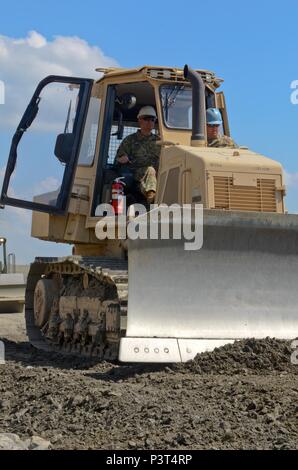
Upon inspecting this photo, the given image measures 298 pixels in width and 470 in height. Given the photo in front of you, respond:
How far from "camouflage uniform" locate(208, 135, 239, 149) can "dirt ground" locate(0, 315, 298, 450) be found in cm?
233

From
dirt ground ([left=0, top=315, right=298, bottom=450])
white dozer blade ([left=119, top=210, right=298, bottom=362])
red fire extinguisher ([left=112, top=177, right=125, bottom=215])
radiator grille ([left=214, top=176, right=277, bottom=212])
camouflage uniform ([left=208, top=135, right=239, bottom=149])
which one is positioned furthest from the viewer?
camouflage uniform ([left=208, top=135, right=239, bottom=149])

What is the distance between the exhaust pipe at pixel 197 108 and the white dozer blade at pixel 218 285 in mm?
1271

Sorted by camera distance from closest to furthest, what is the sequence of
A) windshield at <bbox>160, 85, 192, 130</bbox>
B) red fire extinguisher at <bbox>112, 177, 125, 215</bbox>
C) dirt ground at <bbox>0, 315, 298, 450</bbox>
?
dirt ground at <bbox>0, 315, 298, 450</bbox>, red fire extinguisher at <bbox>112, 177, 125, 215</bbox>, windshield at <bbox>160, 85, 192, 130</bbox>

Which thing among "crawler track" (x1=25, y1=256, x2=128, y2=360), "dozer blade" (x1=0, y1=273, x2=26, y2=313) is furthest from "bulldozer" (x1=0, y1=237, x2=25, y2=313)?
"crawler track" (x1=25, y1=256, x2=128, y2=360)

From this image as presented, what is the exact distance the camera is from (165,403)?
509 centimetres

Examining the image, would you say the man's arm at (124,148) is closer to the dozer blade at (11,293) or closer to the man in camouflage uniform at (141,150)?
the man in camouflage uniform at (141,150)

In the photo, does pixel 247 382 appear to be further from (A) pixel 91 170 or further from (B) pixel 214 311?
(A) pixel 91 170

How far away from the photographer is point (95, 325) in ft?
25.2

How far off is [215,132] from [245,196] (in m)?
1.25

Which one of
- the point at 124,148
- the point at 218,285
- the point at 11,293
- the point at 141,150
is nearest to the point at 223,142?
the point at 141,150

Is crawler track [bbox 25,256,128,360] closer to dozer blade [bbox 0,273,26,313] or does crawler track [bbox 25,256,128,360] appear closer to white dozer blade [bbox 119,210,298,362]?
white dozer blade [bbox 119,210,298,362]

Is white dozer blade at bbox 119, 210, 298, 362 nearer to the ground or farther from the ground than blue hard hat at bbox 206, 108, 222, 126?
nearer to the ground

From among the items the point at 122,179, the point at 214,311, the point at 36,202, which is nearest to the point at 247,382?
the point at 214,311

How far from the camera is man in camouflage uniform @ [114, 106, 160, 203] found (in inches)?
331
